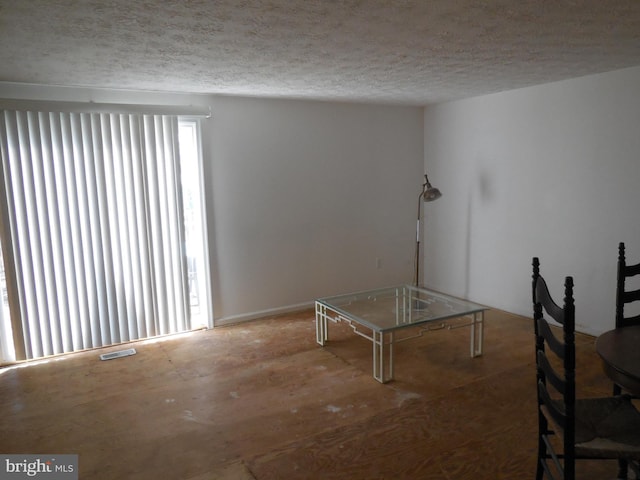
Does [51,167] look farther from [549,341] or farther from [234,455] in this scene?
[549,341]

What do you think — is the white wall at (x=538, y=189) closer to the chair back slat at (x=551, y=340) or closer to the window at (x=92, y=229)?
the chair back slat at (x=551, y=340)

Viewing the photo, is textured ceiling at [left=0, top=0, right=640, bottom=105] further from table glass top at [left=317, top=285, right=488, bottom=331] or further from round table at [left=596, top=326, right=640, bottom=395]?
table glass top at [left=317, top=285, right=488, bottom=331]

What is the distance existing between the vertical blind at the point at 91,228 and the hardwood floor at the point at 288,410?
294 mm

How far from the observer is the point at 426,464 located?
2268 millimetres

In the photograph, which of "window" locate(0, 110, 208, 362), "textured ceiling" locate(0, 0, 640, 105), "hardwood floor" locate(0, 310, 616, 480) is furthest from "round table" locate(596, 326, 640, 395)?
"window" locate(0, 110, 208, 362)

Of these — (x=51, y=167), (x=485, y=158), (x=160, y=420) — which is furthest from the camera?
(x=485, y=158)

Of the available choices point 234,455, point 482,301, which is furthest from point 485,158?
point 234,455

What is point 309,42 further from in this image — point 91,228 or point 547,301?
point 91,228

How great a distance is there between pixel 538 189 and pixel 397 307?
5.94 feet

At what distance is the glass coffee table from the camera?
10.5 feet

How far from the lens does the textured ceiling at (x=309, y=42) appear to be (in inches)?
80.5

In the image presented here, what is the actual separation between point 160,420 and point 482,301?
356cm

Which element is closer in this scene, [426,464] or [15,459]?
[426,464]

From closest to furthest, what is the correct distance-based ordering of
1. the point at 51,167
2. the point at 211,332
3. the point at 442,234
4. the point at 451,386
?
the point at 451,386
the point at 51,167
the point at 211,332
the point at 442,234
